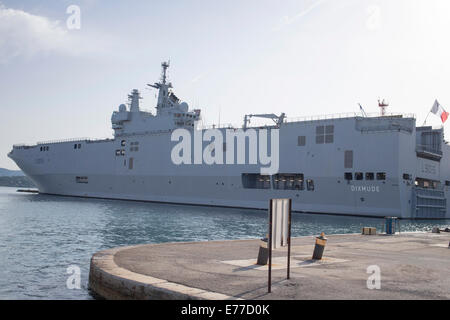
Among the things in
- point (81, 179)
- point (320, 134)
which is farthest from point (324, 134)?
point (81, 179)

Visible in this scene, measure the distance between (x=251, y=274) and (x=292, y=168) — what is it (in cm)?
3560

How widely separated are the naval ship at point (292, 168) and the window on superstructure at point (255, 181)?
116mm

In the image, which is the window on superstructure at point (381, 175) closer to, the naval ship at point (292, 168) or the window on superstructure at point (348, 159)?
the naval ship at point (292, 168)

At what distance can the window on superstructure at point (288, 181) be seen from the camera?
146 ft

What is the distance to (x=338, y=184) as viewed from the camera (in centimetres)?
4100

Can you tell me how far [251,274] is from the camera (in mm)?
8883

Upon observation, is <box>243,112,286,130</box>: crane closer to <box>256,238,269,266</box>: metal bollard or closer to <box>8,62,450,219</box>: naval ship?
<box>8,62,450,219</box>: naval ship

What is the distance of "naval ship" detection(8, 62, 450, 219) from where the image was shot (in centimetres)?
3936

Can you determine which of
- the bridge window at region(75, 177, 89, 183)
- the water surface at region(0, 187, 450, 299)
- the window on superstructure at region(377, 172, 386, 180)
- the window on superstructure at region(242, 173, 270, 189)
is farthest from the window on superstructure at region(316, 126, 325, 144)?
the bridge window at region(75, 177, 89, 183)

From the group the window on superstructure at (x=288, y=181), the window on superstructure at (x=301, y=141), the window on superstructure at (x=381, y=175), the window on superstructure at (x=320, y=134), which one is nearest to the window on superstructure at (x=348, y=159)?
the window on superstructure at (x=381, y=175)

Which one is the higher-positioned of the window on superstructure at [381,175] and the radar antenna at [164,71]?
the radar antenna at [164,71]

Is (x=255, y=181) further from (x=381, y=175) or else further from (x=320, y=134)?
(x=381, y=175)
